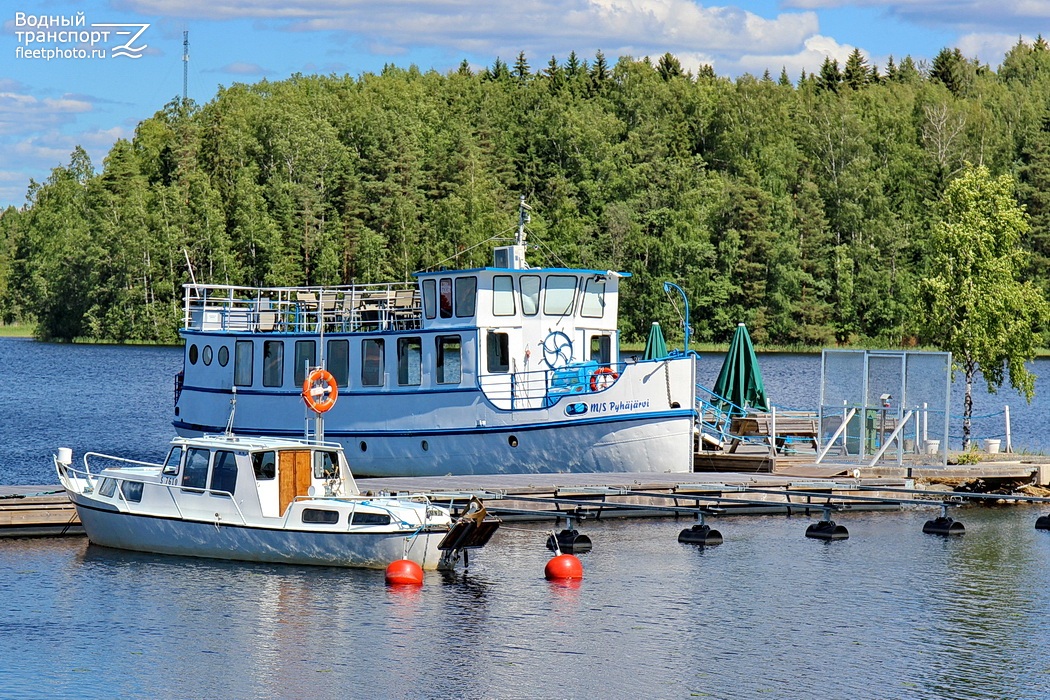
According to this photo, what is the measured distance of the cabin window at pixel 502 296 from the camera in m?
34.5

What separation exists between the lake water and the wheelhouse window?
11.1 m

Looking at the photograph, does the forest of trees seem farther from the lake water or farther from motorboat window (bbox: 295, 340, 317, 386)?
the lake water

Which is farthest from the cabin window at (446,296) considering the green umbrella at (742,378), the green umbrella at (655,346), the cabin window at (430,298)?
the green umbrella at (742,378)

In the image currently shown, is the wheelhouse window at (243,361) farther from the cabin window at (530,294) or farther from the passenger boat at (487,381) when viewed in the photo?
the cabin window at (530,294)

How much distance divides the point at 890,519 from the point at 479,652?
46.3ft

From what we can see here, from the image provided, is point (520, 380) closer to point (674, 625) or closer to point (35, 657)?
point (674, 625)

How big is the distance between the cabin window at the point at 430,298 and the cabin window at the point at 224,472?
10664mm

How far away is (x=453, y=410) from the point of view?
113ft

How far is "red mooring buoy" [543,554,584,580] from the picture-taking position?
24656mm

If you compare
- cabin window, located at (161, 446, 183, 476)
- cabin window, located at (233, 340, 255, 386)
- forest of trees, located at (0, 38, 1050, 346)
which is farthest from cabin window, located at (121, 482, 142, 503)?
forest of trees, located at (0, 38, 1050, 346)

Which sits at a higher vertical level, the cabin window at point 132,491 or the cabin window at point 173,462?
the cabin window at point 173,462

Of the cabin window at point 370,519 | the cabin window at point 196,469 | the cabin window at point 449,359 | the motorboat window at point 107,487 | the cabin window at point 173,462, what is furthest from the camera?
the cabin window at point 449,359

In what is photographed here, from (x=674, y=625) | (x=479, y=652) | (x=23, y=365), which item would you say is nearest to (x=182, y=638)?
(x=479, y=652)

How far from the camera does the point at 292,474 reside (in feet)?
82.7
